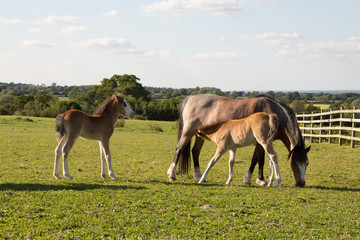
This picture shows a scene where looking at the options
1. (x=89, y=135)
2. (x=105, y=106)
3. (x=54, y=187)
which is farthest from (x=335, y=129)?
(x=54, y=187)

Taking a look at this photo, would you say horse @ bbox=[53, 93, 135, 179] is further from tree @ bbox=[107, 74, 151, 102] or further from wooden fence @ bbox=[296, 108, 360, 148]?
tree @ bbox=[107, 74, 151, 102]

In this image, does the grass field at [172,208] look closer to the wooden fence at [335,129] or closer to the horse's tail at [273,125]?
the horse's tail at [273,125]

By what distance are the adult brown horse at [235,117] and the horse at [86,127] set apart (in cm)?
183

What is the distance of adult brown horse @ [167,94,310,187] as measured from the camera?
9227 millimetres

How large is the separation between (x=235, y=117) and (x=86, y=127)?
3.96m

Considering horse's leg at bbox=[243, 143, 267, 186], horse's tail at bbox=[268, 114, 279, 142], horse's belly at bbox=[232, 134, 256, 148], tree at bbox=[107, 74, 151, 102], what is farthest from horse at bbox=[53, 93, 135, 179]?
tree at bbox=[107, 74, 151, 102]

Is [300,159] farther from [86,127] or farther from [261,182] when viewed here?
[86,127]

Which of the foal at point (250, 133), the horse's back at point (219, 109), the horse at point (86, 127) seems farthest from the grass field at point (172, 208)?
the horse's back at point (219, 109)

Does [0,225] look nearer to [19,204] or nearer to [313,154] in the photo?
[19,204]

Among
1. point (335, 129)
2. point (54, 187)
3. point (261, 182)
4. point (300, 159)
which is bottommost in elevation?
point (261, 182)

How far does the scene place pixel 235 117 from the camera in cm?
1014

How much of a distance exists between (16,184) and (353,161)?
13187 mm

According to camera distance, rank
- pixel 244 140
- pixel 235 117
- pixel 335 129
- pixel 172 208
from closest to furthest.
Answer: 1. pixel 172 208
2. pixel 244 140
3. pixel 235 117
4. pixel 335 129

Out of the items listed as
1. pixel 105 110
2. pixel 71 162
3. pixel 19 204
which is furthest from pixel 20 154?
pixel 19 204
